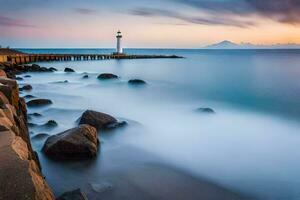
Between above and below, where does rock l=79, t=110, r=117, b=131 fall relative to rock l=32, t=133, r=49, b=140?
above

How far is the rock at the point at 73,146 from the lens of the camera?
699cm

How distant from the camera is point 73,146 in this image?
6.96 metres

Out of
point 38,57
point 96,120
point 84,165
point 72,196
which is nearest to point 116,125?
point 96,120

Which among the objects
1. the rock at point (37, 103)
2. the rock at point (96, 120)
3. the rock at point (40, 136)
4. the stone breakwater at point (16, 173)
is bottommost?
the rock at point (37, 103)

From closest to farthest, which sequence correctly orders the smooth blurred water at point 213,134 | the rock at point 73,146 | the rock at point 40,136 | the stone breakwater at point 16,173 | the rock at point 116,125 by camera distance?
the stone breakwater at point 16,173
the smooth blurred water at point 213,134
the rock at point 73,146
the rock at point 40,136
the rock at point 116,125

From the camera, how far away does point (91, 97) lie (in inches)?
715

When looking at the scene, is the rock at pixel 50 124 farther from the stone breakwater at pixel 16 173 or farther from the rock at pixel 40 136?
the stone breakwater at pixel 16 173

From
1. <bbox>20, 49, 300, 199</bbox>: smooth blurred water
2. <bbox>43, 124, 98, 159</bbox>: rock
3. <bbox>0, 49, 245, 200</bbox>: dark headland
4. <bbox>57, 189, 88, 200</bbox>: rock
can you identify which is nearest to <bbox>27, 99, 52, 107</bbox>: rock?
<bbox>20, 49, 300, 199</bbox>: smooth blurred water

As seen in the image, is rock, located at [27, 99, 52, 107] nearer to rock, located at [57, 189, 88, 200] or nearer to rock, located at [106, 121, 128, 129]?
rock, located at [106, 121, 128, 129]

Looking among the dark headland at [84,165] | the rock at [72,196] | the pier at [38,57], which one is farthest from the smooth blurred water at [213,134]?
the pier at [38,57]

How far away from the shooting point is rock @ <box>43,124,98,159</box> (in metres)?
6.99

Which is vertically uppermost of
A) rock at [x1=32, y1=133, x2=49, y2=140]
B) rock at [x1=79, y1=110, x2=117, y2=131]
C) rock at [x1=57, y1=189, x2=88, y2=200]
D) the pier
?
rock at [x1=57, y1=189, x2=88, y2=200]

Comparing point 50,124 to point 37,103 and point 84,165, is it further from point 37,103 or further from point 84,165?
point 84,165

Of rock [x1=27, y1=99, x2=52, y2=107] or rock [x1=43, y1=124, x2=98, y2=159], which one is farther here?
rock [x1=27, y1=99, x2=52, y2=107]
